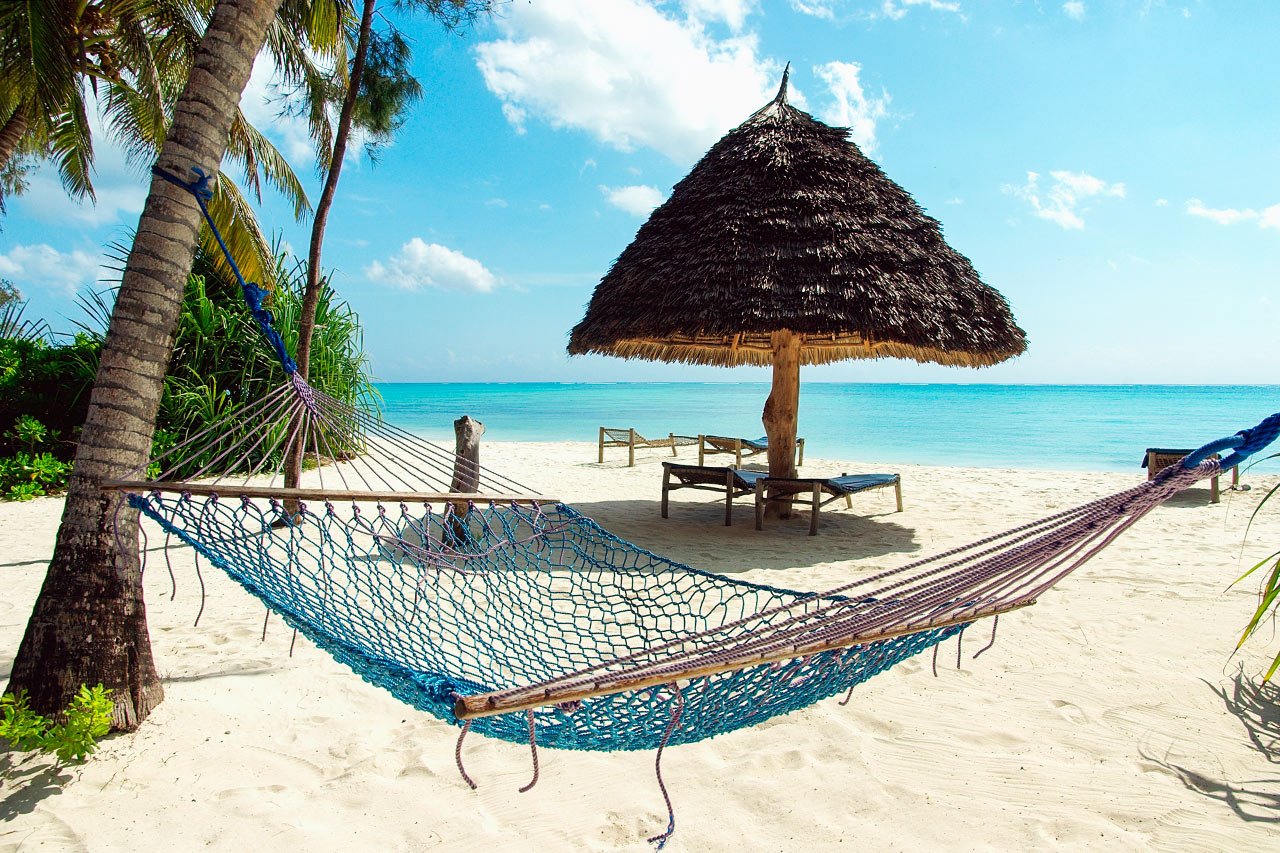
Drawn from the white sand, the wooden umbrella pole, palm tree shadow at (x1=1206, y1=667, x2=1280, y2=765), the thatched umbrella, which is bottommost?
the white sand

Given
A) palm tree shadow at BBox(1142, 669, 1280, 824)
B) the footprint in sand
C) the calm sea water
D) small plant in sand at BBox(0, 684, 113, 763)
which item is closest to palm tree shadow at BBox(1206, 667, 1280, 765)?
palm tree shadow at BBox(1142, 669, 1280, 824)

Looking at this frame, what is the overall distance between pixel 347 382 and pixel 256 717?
563cm

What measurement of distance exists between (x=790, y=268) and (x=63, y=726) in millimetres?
3945

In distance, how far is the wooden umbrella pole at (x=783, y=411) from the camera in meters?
5.09

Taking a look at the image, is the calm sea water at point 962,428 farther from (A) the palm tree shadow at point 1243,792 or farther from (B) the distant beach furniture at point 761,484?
(A) the palm tree shadow at point 1243,792

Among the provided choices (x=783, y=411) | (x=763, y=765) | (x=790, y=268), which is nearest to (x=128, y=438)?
(x=763, y=765)

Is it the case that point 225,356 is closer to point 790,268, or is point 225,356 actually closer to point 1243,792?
point 790,268

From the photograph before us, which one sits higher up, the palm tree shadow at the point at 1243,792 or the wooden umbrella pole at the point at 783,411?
the wooden umbrella pole at the point at 783,411

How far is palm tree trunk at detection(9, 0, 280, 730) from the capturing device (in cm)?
171

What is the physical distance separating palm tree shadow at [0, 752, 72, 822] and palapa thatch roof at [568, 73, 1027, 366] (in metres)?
3.52

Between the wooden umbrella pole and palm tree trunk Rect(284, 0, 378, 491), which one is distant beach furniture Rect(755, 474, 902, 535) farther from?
palm tree trunk Rect(284, 0, 378, 491)

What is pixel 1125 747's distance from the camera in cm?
194

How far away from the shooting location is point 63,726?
1.68 meters

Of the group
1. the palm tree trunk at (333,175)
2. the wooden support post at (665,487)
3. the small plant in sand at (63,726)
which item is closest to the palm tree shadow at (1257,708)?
the small plant in sand at (63,726)
